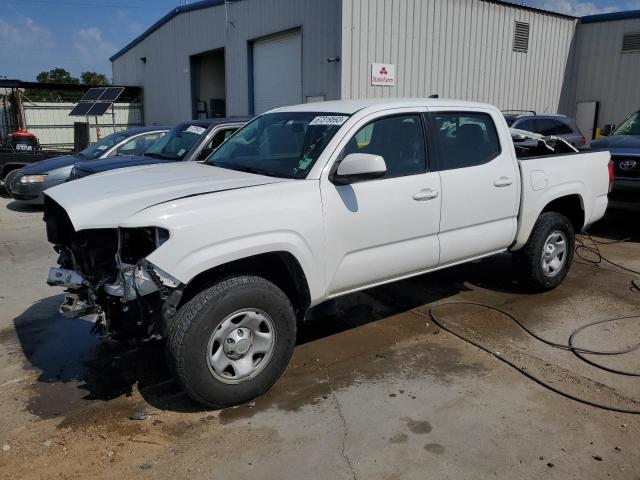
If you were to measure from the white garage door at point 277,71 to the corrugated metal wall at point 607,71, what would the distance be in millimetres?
10134

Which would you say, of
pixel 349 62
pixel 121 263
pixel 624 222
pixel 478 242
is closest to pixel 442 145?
pixel 478 242

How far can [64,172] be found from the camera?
10.4 metres

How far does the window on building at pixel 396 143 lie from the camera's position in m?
4.15

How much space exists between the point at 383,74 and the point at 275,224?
37.5ft

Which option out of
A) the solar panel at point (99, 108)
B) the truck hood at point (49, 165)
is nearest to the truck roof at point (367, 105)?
the truck hood at point (49, 165)

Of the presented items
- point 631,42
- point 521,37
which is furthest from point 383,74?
point 631,42

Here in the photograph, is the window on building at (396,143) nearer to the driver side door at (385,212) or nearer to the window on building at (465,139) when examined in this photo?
the driver side door at (385,212)

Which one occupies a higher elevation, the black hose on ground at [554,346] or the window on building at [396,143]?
the window on building at [396,143]

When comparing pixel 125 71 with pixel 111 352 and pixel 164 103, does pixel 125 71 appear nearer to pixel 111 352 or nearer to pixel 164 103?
pixel 164 103

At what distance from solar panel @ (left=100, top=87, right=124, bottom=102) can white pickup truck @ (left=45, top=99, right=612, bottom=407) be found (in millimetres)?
15942

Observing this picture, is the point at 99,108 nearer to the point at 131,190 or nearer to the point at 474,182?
the point at 131,190

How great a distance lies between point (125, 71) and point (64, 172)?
2464 cm

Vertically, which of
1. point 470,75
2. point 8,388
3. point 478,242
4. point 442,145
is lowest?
point 8,388

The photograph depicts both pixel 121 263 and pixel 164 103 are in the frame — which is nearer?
pixel 121 263
